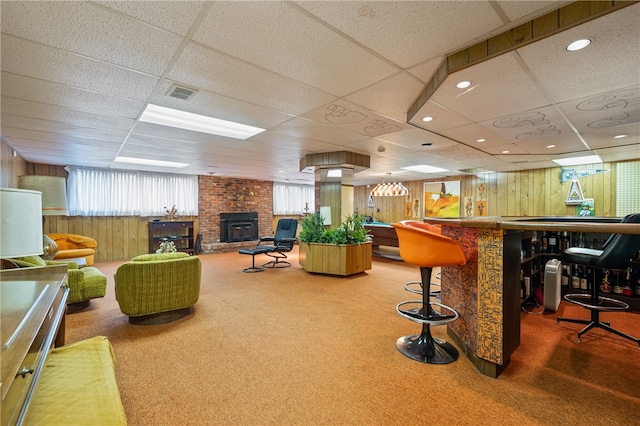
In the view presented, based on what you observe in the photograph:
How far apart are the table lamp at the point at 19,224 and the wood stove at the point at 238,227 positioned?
741 cm

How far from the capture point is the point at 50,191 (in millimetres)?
3725

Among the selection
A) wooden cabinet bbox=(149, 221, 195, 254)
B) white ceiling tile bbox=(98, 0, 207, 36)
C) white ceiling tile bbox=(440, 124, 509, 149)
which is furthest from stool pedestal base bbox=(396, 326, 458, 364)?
wooden cabinet bbox=(149, 221, 195, 254)

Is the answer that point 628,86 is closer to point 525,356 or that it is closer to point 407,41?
point 407,41

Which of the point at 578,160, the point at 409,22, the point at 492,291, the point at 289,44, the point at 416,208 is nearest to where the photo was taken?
the point at 409,22

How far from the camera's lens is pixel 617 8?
137 centimetres

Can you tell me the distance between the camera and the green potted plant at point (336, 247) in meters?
5.06

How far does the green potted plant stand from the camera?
5059 mm

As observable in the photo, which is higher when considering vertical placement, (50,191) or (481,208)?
(50,191)

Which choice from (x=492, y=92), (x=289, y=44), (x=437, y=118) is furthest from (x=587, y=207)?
(x=289, y=44)

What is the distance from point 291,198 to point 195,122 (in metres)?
7.18

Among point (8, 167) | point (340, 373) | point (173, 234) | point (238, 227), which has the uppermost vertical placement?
point (8, 167)

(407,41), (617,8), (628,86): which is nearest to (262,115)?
(407,41)

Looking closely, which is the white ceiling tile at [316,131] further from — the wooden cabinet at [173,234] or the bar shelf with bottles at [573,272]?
the wooden cabinet at [173,234]

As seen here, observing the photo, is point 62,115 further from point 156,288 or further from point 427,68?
point 427,68
